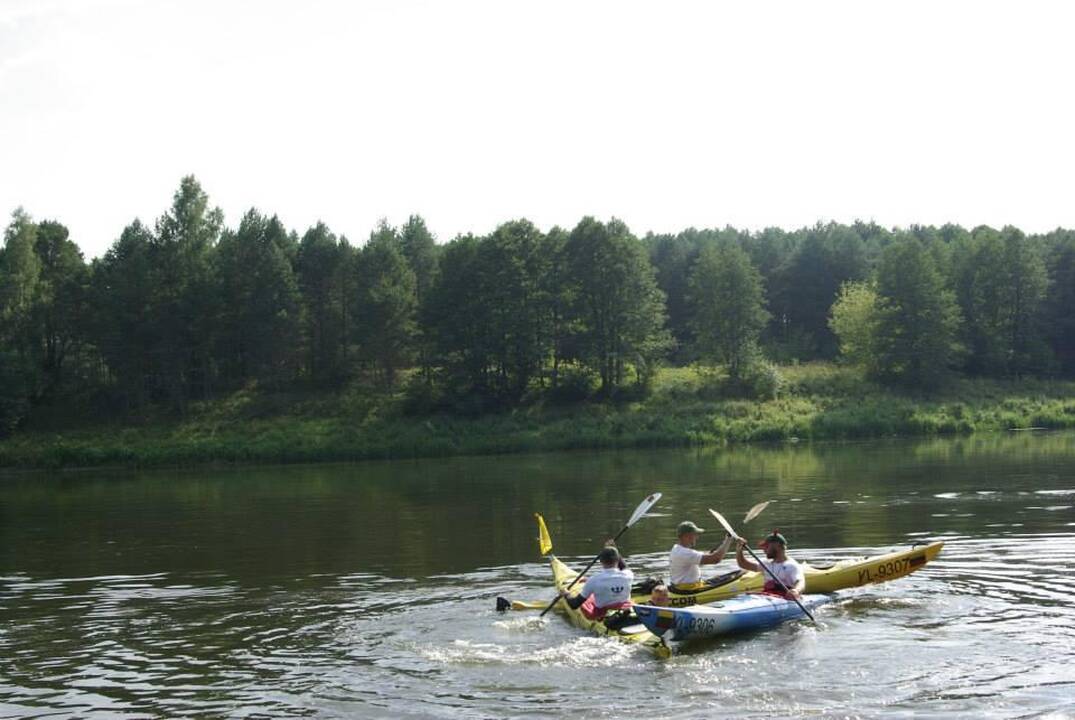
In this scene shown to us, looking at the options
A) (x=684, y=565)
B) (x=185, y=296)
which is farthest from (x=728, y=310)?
(x=684, y=565)

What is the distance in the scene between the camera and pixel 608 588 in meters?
15.4

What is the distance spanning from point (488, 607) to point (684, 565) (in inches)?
128

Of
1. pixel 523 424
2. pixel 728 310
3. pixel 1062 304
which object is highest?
pixel 1062 304

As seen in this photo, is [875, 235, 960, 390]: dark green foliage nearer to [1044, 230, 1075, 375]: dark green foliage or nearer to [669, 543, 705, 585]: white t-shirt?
[1044, 230, 1075, 375]: dark green foliage

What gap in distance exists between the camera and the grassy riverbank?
178 ft

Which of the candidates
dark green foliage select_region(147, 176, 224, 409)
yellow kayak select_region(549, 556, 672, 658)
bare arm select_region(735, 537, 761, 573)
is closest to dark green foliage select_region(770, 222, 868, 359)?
dark green foliage select_region(147, 176, 224, 409)

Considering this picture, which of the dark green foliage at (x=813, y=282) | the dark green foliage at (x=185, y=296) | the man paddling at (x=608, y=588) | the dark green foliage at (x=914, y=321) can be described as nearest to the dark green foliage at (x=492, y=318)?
the dark green foliage at (x=185, y=296)

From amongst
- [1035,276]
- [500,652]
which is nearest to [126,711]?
[500,652]

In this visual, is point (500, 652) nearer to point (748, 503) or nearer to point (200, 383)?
point (748, 503)

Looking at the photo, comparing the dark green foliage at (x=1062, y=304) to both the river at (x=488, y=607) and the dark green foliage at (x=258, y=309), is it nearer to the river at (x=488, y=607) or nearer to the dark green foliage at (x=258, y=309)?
the river at (x=488, y=607)

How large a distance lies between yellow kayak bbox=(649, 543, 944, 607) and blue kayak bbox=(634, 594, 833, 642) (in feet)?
1.69

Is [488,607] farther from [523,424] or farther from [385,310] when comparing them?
[385,310]

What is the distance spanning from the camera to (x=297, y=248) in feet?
260

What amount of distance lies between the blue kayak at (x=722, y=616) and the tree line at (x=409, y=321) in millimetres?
46862
